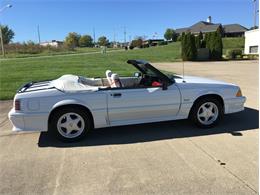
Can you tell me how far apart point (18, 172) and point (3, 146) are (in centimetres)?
125

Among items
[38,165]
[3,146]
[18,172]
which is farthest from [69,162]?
[3,146]

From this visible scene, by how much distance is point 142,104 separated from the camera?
524 centimetres

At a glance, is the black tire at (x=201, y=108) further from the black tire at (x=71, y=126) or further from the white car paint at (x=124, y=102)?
the black tire at (x=71, y=126)

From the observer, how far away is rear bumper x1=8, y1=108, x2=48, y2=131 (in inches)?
192

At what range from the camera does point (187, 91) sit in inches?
214

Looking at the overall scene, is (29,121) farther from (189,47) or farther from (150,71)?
(189,47)

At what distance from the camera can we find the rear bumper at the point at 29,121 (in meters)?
4.87

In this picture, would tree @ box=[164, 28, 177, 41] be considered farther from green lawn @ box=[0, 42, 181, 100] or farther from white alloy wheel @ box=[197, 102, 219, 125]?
white alloy wheel @ box=[197, 102, 219, 125]

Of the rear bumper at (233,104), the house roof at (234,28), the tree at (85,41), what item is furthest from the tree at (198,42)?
the tree at (85,41)

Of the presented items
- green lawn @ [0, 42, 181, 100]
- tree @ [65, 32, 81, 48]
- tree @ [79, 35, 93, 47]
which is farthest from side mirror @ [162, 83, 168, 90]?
tree @ [79, 35, 93, 47]

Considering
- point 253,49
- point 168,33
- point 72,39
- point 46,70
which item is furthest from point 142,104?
point 72,39

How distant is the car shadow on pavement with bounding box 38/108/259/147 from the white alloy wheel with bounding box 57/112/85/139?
18 centimetres

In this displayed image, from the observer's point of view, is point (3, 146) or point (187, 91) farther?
point (187, 91)

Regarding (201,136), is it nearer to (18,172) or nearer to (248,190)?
(248,190)
